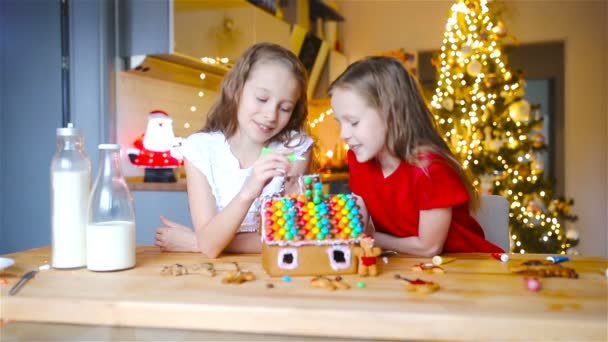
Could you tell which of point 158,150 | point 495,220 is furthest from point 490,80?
point 495,220

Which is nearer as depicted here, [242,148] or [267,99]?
[267,99]

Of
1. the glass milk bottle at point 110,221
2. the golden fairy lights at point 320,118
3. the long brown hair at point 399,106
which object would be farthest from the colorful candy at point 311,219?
the golden fairy lights at point 320,118

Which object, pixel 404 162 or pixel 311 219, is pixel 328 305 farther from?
pixel 404 162

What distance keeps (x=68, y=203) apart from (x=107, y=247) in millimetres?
105

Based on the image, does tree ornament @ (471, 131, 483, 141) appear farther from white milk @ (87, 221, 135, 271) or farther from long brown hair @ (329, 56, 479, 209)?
white milk @ (87, 221, 135, 271)

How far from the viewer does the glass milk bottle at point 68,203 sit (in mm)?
952

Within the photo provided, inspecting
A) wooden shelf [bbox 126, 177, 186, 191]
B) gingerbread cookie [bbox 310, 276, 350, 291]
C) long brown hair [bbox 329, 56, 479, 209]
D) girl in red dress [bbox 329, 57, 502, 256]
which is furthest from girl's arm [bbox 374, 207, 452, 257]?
wooden shelf [bbox 126, 177, 186, 191]

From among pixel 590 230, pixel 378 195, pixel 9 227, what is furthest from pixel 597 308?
pixel 590 230

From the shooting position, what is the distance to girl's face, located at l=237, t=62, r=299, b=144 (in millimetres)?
1267

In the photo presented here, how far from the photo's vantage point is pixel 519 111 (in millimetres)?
3400

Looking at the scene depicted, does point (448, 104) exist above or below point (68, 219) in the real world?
above

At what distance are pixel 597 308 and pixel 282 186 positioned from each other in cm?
89

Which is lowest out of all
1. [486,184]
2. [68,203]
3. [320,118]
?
[486,184]

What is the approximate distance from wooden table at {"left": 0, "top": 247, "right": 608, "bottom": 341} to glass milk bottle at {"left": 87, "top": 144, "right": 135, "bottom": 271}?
3 centimetres
